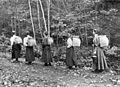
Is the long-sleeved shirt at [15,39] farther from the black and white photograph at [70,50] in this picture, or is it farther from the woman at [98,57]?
the woman at [98,57]

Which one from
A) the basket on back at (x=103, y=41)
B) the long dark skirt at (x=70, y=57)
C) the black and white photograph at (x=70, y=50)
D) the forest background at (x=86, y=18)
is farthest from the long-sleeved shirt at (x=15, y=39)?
the basket on back at (x=103, y=41)

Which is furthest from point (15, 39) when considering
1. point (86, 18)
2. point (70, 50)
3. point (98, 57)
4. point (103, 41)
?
point (103, 41)

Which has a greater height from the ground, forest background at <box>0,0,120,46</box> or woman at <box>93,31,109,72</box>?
forest background at <box>0,0,120,46</box>

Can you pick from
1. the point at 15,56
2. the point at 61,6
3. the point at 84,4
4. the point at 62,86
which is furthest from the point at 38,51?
the point at 62,86

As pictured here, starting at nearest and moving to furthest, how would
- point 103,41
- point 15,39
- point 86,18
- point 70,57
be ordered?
1. point 103,41
2. point 70,57
3. point 15,39
4. point 86,18

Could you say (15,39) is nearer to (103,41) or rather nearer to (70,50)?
(70,50)

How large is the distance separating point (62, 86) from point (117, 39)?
6.76 m

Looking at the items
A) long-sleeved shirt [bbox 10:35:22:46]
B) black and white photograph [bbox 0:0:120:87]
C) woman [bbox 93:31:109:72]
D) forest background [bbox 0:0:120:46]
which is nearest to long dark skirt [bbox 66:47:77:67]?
black and white photograph [bbox 0:0:120:87]

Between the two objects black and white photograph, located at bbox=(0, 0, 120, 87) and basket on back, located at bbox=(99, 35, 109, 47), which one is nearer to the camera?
black and white photograph, located at bbox=(0, 0, 120, 87)

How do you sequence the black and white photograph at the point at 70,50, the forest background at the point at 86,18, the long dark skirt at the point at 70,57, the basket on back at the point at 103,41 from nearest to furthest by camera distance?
the black and white photograph at the point at 70,50 → the basket on back at the point at 103,41 → the long dark skirt at the point at 70,57 → the forest background at the point at 86,18

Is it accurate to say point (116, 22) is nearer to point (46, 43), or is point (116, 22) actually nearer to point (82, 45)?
point (82, 45)

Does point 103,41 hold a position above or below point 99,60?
above

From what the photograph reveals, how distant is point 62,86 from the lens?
18.1 ft

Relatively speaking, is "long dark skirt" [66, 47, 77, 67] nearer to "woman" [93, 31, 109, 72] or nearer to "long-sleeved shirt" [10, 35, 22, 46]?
"woman" [93, 31, 109, 72]
